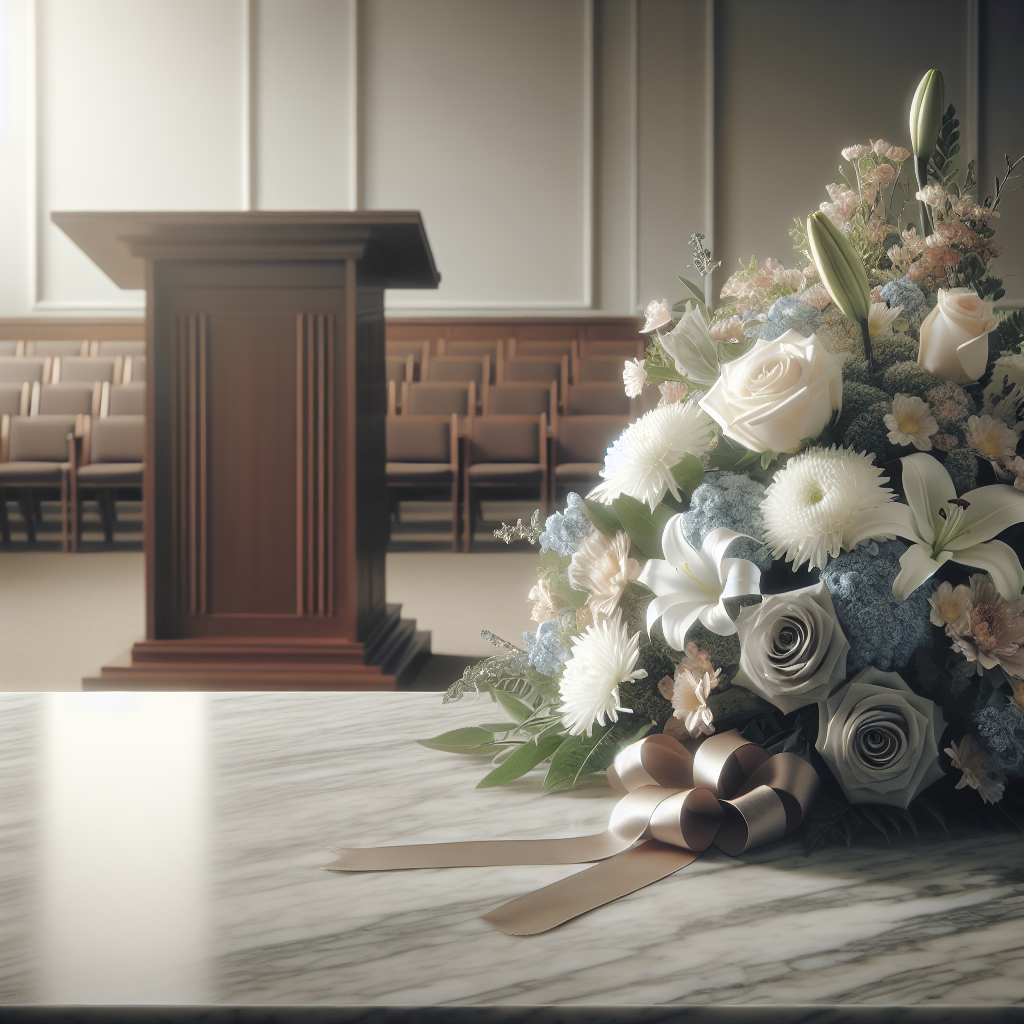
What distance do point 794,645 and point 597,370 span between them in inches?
283

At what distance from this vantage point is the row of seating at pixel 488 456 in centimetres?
616

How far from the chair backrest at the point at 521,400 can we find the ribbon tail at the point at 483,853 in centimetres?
635

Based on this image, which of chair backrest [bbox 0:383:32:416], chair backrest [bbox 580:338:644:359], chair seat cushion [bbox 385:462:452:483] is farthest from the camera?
chair backrest [bbox 580:338:644:359]

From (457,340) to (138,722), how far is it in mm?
7851

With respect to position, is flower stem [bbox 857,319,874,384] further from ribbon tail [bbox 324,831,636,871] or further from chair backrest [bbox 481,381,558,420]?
chair backrest [bbox 481,381,558,420]

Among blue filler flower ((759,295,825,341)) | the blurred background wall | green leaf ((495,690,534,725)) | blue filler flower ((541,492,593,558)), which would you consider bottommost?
green leaf ((495,690,534,725))

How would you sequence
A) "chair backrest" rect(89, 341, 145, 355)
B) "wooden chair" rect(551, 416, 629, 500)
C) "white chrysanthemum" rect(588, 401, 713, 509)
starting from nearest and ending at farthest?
"white chrysanthemum" rect(588, 401, 713, 509) < "wooden chair" rect(551, 416, 629, 500) < "chair backrest" rect(89, 341, 145, 355)

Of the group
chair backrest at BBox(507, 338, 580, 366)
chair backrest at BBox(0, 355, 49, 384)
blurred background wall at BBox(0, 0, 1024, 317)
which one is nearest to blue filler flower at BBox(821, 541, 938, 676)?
chair backrest at BBox(507, 338, 580, 366)

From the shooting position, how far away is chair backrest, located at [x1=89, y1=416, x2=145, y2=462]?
631 cm

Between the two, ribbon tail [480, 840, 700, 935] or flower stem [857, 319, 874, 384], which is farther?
flower stem [857, 319, 874, 384]

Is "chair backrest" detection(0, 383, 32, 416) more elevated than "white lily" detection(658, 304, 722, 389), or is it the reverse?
"chair backrest" detection(0, 383, 32, 416)

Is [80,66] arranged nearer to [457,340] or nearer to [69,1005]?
[457,340]

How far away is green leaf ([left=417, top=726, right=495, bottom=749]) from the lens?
77 cm

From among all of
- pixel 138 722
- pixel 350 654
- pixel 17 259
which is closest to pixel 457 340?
pixel 17 259
